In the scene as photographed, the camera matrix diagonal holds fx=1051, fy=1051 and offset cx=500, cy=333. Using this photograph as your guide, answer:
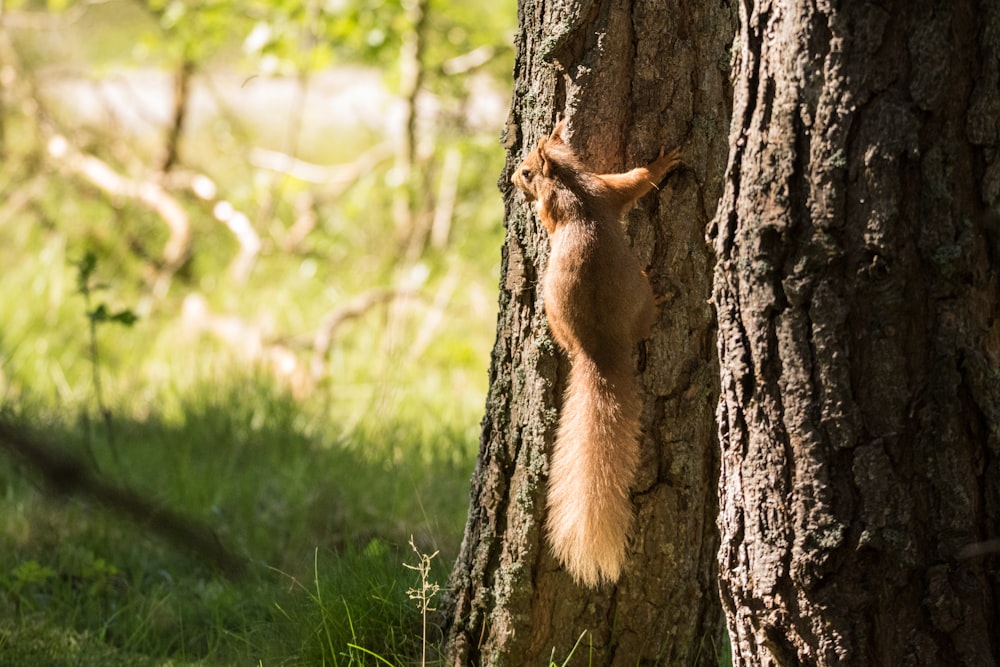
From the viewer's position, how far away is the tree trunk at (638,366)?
2.21 meters

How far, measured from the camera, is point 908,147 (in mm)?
1559

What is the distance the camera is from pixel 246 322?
21.1 feet

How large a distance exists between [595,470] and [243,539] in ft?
6.00

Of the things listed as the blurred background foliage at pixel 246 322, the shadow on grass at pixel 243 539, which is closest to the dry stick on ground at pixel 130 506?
the blurred background foliage at pixel 246 322

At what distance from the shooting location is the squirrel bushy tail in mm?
2139

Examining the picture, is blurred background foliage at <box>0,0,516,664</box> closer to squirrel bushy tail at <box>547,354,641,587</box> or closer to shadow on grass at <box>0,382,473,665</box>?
shadow on grass at <box>0,382,473,665</box>

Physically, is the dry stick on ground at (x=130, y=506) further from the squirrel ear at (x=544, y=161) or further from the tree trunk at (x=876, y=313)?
the squirrel ear at (x=544, y=161)

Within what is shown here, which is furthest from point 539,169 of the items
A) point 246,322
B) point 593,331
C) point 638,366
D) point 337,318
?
point 246,322

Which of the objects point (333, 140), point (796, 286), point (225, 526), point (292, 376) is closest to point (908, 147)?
point (796, 286)

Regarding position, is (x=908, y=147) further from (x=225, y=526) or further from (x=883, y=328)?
(x=225, y=526)

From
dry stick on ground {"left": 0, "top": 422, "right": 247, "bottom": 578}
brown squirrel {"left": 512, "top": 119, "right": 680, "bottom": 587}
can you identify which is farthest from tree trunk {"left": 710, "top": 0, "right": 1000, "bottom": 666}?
dry stick on ground {"left": 0, "top": 422, "right": 247, "bottom": 578}

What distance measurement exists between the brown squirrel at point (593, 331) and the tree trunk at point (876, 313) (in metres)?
0.49

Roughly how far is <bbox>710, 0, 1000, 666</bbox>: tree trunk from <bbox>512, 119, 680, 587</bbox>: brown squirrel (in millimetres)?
491

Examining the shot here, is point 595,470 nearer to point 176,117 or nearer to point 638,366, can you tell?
point 638,366
